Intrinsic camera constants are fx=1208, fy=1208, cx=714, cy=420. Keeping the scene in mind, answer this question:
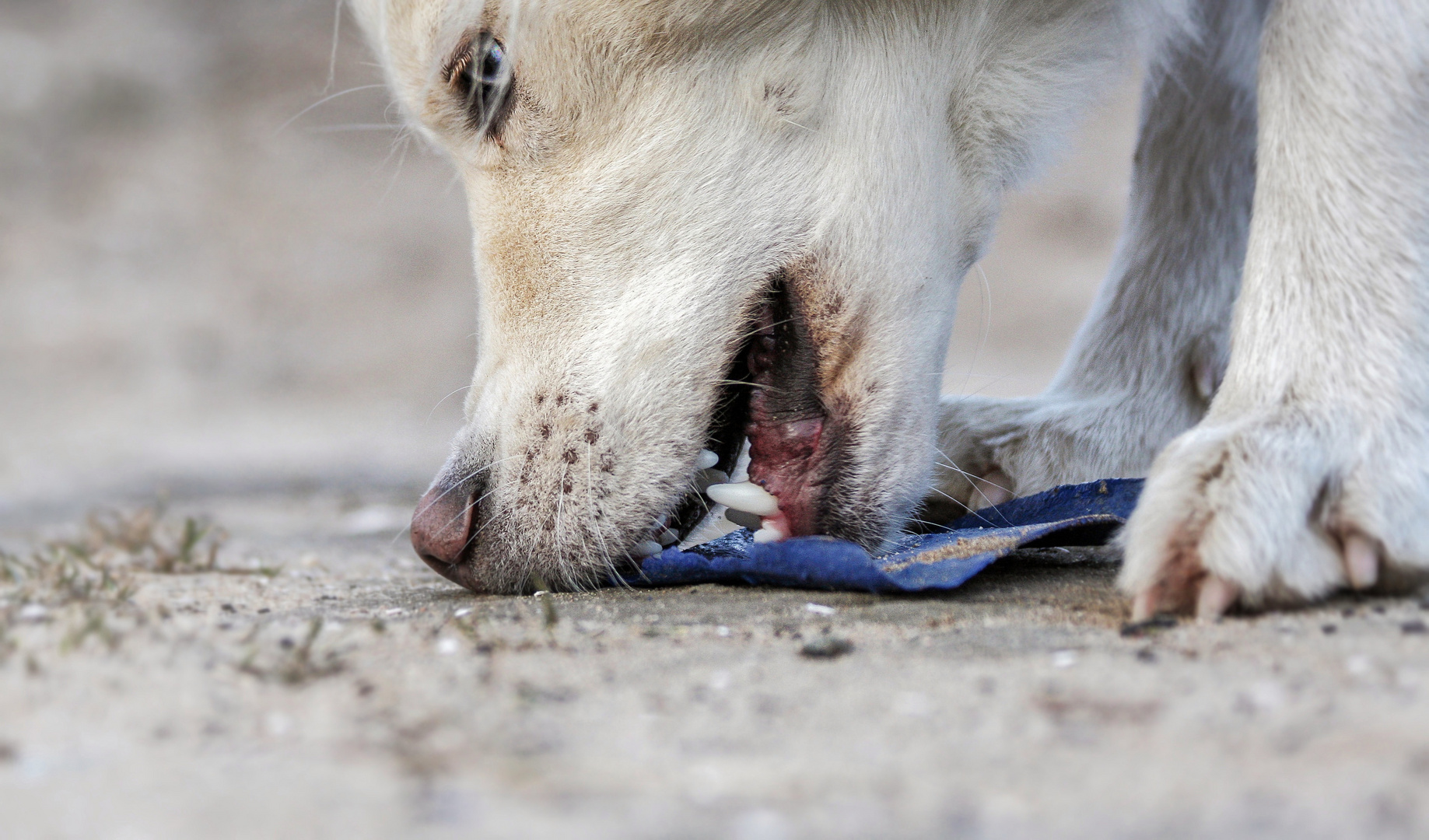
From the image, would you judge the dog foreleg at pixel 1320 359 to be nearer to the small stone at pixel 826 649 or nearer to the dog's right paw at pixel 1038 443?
the small stone at pixel 826 649

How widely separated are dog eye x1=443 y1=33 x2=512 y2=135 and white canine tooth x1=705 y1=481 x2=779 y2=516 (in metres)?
0.74

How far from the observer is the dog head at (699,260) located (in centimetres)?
197

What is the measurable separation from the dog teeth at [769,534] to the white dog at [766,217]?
0.04ft

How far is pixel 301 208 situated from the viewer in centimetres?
899

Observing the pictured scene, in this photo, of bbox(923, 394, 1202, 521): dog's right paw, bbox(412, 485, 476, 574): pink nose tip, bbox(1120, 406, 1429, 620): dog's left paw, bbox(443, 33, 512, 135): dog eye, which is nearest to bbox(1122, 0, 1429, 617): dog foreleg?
bbox(1120, 406, 1429, 620): dog's left paw

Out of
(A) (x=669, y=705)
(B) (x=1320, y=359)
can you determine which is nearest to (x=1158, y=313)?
(B) (x=1320, y=359)

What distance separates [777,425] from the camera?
206 cm

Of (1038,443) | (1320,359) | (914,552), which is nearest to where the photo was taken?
(1320,359)

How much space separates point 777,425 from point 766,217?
0.35 m

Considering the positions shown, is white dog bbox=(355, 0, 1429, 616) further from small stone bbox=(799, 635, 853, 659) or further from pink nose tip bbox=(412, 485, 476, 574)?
small stone bbox=(799, 635, 853, 659)

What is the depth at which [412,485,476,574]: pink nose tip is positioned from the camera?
1989 mm

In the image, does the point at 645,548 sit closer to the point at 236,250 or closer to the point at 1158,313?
the point at 1158,313

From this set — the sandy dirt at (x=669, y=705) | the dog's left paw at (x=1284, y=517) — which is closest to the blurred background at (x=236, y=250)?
the sandy dirt at (x=669, y=705)

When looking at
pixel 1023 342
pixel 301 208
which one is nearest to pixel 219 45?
pixel 301 208
